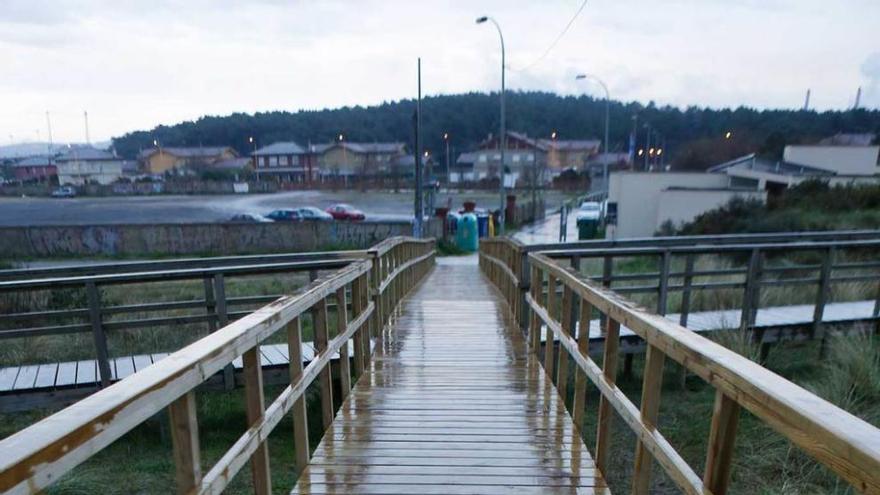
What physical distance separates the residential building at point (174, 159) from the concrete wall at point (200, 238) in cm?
6014

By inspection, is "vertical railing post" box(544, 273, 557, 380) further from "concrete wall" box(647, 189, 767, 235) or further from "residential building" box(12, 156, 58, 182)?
"residential building" box(12, 156, 58, 182)

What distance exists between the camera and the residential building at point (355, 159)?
277 feet

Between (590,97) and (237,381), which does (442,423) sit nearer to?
(237,381)

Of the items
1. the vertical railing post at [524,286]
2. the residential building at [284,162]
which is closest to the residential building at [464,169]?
the residential building at [284,162]

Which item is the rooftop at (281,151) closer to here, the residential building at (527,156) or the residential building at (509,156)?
the residential building at (527,156)

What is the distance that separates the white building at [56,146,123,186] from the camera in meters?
55.7

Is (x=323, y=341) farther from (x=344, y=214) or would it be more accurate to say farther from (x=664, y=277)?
(x=344, y=214)

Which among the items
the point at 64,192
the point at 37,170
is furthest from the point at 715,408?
the point at 64,192

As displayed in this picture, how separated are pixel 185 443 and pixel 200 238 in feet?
79.1

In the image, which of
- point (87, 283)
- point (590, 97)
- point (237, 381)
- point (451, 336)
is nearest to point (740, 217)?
point (451, 336)

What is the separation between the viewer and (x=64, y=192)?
51.4m

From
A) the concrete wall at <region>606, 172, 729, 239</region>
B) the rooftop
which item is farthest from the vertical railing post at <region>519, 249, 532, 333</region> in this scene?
the rooftop

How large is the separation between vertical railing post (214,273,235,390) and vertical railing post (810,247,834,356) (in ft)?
23.3

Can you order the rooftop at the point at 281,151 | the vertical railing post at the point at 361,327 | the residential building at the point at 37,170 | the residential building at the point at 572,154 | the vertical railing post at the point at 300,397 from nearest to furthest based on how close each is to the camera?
the vertical railing post at the point at 300,397 → the vertical railing post at the point at 361,327 → the residential building at the point at 37,170 → the rooftop at the point at 281,151 → the residential building at the point at 572,154
